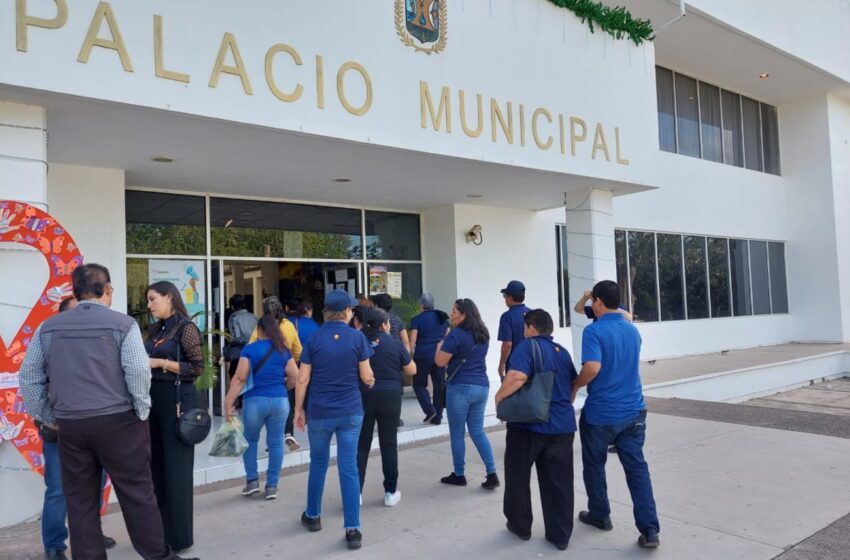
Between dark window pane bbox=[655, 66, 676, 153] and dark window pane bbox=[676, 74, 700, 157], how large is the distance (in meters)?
0.25

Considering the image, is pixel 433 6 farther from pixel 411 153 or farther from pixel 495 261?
pixel 495 261

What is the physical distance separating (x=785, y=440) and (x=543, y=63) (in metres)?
5.36

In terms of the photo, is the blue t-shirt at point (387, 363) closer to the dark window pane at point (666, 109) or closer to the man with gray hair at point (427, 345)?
the man with gray hair at point (427, 345)

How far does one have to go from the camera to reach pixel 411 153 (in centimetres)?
693

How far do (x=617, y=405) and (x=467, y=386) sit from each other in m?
1.52

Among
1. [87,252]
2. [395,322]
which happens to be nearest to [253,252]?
[87,252]

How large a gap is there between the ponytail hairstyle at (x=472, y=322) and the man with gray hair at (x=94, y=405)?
9.04ft

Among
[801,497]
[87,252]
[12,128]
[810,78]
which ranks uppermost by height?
[810,78]

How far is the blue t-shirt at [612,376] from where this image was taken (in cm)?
412

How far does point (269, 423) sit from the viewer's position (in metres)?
5.05

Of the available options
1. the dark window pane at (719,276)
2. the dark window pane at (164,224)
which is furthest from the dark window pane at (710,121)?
the dark window pane at (164,224)

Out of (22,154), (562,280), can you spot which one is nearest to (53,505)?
(22,154)

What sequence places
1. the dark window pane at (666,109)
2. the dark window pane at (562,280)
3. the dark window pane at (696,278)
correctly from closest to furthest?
the dark window pane at (562,280) < the dark window pane at (666,109) < the dark window pane at (696,278)

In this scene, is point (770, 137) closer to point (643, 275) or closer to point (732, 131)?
point (732, 131)
